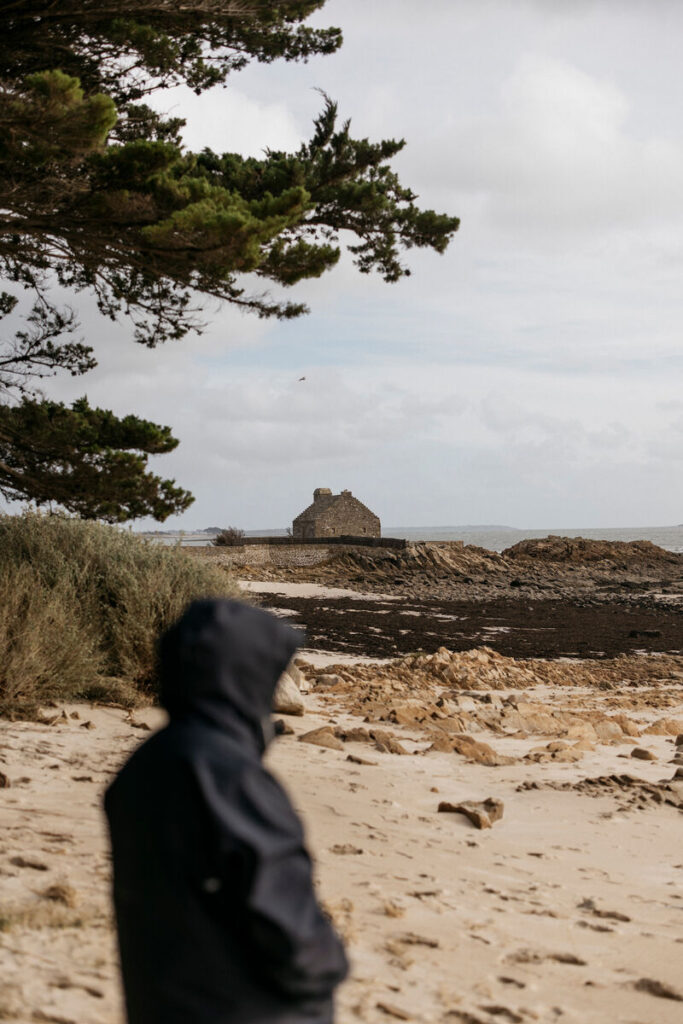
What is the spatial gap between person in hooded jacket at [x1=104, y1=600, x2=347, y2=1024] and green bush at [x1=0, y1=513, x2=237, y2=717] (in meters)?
6.55

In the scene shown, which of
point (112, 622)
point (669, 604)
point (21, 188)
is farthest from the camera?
point (669, 604)

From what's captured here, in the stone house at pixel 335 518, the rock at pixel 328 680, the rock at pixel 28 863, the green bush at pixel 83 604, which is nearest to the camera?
the rock at pixel 28 863

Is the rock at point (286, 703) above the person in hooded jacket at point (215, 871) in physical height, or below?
below

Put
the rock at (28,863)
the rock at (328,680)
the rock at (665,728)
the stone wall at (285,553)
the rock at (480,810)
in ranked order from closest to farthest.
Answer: the rock at (28,863) → the rock at (480,810) → the rock at (665,728) → the rock at (328,680) → the stone wall at (285,553)

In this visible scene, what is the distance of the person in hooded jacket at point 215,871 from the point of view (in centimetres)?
180

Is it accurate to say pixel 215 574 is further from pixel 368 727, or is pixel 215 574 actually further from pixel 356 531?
pixel 356 531

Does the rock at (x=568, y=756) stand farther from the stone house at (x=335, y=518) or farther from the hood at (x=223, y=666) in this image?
the stone house at (x=335, y=518)

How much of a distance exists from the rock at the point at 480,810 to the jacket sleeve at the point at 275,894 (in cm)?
484

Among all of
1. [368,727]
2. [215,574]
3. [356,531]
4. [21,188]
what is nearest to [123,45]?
[21,188]

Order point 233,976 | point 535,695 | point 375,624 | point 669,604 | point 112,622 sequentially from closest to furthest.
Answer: point 233,976 → point 112,622 → point 535,695 → point 375,624 → point 669,604

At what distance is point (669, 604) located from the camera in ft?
98.3

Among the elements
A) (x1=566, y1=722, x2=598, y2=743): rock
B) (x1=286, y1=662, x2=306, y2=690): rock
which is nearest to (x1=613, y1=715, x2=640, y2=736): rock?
(x1=566, y1=722, x2=598, y2=743): rock

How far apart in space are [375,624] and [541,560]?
2772 centimetres

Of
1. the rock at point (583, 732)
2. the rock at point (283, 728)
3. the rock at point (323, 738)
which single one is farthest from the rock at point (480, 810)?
the rock at point (583, 732)
